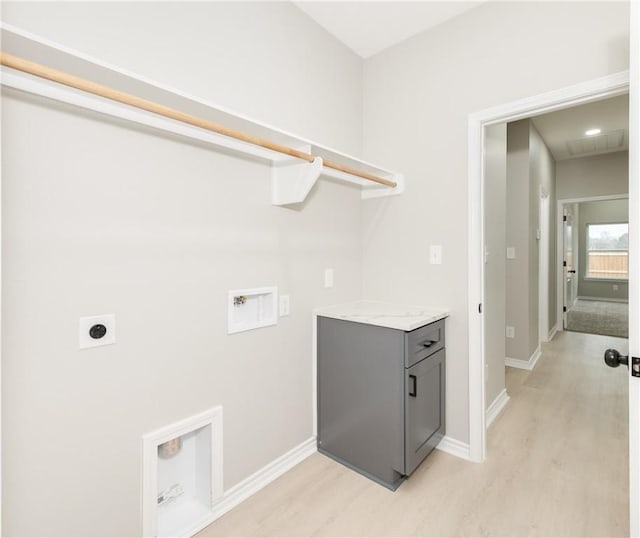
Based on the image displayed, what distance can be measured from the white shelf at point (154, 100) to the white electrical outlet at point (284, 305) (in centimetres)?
52

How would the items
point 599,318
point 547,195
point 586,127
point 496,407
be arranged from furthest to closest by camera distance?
point 599,318 < point 547,195 < point 586,127 < point 496,407

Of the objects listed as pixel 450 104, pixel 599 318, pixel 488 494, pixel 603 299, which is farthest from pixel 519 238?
pixel 603 299

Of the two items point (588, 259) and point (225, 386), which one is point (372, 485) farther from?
point (588, 259)

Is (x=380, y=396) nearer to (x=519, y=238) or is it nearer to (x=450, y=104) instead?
(x=450, y=104)

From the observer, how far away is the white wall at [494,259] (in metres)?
2.52

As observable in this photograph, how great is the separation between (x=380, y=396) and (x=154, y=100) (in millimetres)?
1685

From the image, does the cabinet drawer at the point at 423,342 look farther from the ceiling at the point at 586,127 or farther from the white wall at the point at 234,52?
the ceiling at the point at 586,127

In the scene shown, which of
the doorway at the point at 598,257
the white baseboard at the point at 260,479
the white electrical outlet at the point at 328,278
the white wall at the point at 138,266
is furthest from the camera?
the doorway at the point at 598,257

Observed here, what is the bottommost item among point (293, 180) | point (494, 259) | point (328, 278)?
point (328, 278)

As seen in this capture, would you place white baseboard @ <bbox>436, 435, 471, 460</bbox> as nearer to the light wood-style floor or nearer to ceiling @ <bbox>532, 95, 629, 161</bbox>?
the light wood-style floor

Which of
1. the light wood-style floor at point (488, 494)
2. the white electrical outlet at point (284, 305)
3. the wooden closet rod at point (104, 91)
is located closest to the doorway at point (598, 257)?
the light wood-style floor at point (488, 494)

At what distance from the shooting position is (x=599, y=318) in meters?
6.40

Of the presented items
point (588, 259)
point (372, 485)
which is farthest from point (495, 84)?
point (588, 259)

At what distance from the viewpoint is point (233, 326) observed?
1.66 m
